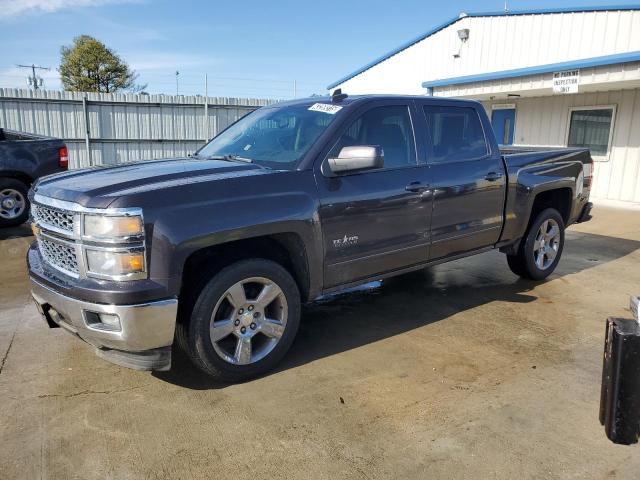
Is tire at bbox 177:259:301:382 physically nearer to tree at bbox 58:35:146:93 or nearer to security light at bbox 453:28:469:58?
security light at bbox 453:28:469:58

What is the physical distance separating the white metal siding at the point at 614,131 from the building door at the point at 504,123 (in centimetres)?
54

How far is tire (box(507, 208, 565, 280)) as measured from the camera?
573 centimetres

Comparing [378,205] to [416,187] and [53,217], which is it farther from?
[53,217]

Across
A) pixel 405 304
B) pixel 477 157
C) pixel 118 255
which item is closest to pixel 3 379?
pixel 118 255

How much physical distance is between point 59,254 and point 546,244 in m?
5.02

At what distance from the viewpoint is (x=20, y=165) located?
8430 mm

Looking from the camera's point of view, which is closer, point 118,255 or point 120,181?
point 118,255

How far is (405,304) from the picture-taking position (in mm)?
5195

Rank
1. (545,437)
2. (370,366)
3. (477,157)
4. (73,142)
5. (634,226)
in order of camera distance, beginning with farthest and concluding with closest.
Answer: (73,142) → (634,226) → (477,157) → (370,366) → (545,437)

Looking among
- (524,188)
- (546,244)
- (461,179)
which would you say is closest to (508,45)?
(546,244)

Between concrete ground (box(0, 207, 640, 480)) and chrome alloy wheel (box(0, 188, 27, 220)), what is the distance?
4.09 metres

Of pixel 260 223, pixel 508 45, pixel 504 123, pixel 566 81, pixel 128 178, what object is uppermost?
pixel 508 45

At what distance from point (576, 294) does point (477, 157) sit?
1952mm

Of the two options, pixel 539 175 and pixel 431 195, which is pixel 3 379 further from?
pixel 539 175
